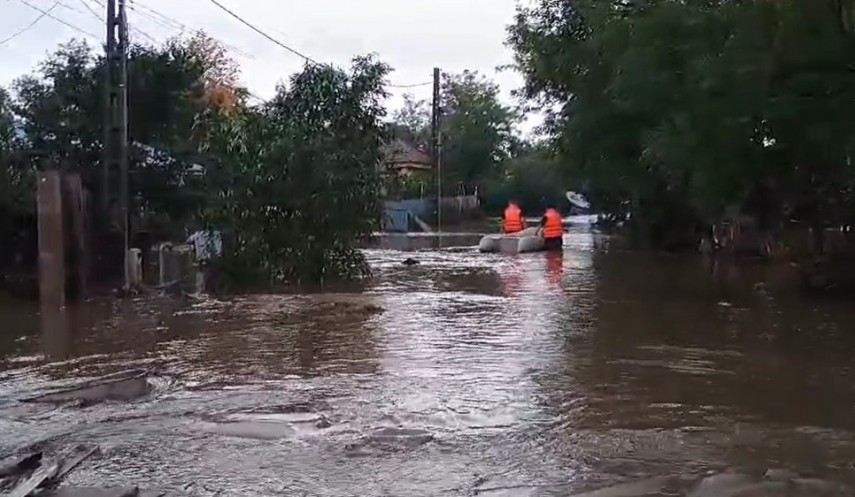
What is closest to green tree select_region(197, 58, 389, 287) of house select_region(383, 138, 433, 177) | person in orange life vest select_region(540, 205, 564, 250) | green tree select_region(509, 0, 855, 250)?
house select_region(383, 138, 433, 177)

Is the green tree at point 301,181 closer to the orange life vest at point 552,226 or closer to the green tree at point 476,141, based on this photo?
the orange life vest at point 552,226

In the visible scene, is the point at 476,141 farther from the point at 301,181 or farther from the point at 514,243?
the point at 301,181

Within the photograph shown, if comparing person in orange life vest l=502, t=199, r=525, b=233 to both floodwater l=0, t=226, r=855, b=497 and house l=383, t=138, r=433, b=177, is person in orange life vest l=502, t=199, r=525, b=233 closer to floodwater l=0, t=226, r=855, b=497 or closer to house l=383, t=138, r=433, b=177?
house l=383, t=138, r=433, b=177

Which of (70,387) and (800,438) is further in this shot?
(70,387)

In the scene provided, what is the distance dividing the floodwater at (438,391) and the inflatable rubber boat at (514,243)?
Result: 12.7 m

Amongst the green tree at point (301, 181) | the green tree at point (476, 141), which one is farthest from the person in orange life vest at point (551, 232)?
the green tree at point (476, 141)

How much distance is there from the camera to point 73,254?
16484 mm

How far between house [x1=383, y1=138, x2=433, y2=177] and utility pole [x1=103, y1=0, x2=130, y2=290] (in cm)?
492

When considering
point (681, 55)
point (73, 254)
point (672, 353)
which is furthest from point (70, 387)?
point (681, 55)

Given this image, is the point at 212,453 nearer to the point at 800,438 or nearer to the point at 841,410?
the point at 800,438

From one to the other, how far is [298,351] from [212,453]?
4.48m

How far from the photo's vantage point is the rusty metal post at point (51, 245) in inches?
607

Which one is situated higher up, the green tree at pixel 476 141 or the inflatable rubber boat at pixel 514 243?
the green tree at pixel 476 141

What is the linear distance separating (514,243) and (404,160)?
696 inches
